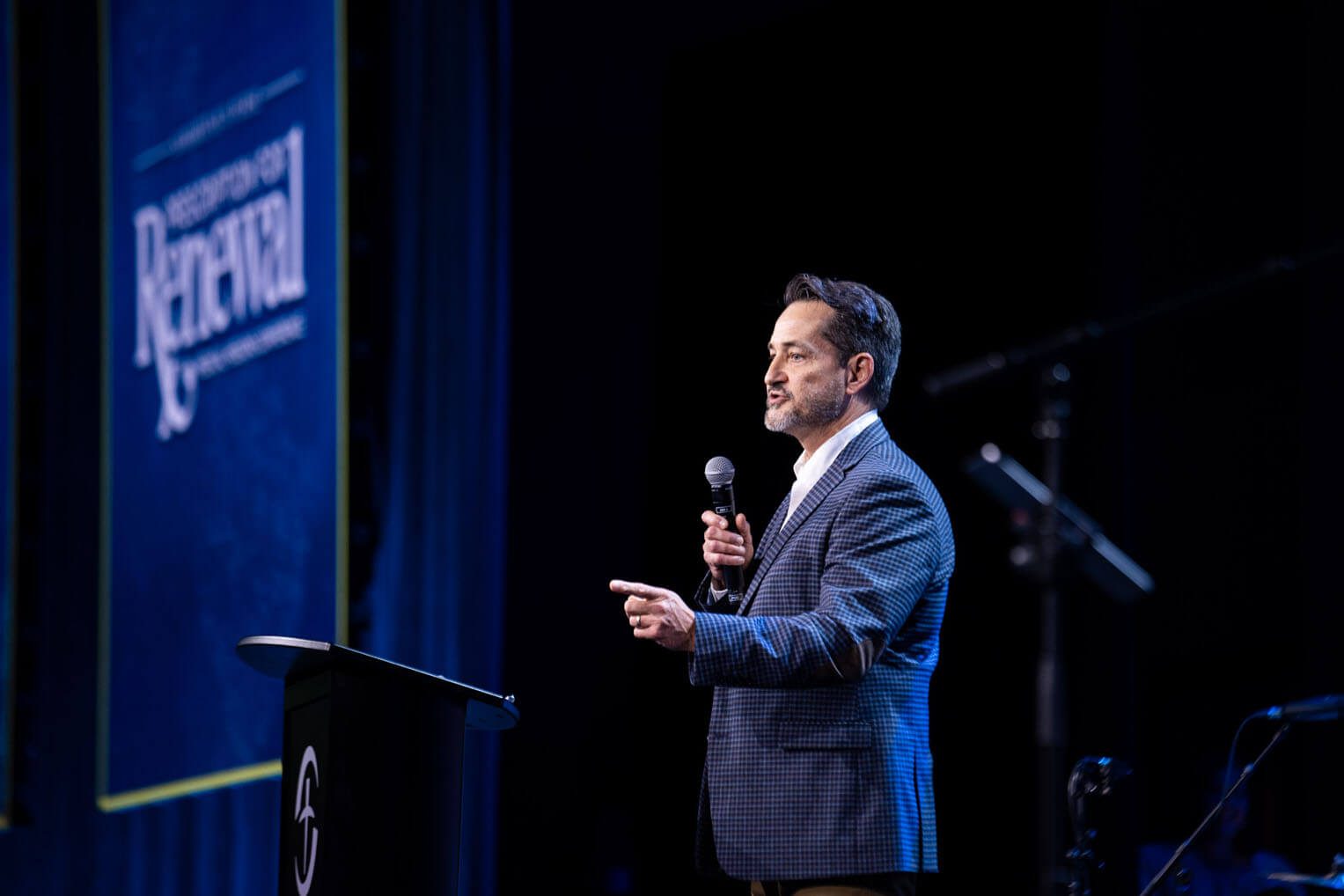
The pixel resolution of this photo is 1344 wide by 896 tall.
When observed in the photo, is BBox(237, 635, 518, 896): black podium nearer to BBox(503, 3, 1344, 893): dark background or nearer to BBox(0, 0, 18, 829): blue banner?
BBox(503, 3, 1344, 893): dark background

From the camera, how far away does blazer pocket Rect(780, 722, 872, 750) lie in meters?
2.42

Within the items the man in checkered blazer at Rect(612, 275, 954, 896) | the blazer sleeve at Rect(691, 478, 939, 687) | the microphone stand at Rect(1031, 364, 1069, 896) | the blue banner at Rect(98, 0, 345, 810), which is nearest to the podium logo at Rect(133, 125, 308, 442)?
the blue banner at Rect(98, 0, 345, 810)

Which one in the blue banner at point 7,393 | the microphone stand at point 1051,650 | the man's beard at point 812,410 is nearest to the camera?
the microphone stand at point 1051,650

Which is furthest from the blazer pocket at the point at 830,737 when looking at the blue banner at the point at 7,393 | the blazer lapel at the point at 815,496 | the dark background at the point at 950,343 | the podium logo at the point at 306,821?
the blue banner at the point at 7,393

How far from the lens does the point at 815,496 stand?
8.57ft

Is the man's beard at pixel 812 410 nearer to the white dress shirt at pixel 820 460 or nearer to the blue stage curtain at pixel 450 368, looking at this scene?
the white dress shirt at pixel 820 460

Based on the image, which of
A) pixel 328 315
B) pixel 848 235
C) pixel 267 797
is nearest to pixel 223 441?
pixel 328 315

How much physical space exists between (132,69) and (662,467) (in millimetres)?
2966

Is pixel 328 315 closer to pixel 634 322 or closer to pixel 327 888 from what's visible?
pixel 634 322

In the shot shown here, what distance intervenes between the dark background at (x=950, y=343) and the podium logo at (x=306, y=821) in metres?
1.59

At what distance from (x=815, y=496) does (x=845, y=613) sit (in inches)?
11.8

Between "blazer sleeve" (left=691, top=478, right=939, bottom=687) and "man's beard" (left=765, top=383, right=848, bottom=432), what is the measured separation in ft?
0.77

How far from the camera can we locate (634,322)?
450 centimetres

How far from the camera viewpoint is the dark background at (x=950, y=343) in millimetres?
3457
